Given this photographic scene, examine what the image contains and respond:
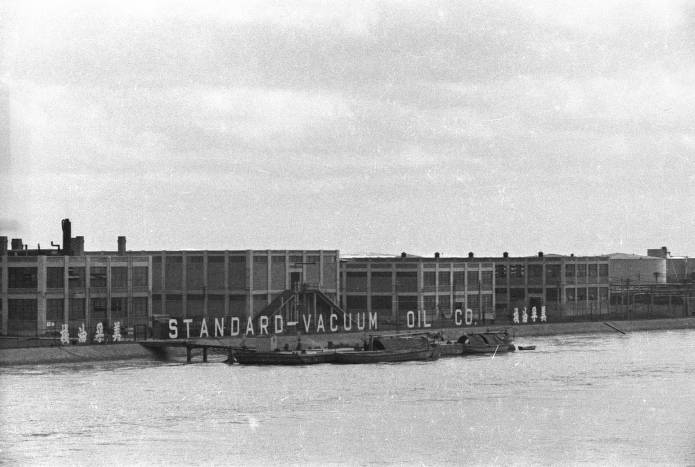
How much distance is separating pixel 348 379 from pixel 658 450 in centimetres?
4876

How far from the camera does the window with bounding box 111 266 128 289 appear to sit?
164125 mm

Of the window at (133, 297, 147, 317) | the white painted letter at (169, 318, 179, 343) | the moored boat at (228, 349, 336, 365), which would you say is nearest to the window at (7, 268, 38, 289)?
the window at (133, 297, 147, 317)

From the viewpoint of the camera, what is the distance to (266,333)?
170m

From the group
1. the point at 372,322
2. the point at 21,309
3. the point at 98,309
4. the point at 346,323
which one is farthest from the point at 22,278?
the point at 372,322

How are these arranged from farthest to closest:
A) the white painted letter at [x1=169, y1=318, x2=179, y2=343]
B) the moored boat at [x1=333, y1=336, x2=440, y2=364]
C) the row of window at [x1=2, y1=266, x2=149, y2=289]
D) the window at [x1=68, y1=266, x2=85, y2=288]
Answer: the window at [x1=68, y1=266, x2=85, y2=288], the white painted letter at [x1=169, y1=318, x2=179, y2=343], the row of window at [x1=2, y1=266, x2=149, y2=289], the moored boat at [x1=333, y1=336, x2=440, y2=364]

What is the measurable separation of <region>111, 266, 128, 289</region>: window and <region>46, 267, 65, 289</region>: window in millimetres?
7017

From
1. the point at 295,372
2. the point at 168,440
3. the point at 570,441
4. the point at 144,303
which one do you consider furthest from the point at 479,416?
the point at 144,303

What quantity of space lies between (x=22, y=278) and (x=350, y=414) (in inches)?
2667

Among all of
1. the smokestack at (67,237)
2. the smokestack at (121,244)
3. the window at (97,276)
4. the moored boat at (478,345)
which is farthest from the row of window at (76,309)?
the moored boat at (478,345)

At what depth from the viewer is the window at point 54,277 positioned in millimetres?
157750

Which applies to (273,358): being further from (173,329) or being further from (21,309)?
(21,309)

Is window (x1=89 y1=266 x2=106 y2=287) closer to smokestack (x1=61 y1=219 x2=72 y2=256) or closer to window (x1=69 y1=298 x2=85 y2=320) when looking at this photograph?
window (x1=69 y1=298 x2=85 y2=320)

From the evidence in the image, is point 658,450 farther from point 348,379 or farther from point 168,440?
point 348,379

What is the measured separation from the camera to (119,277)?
541 feet
